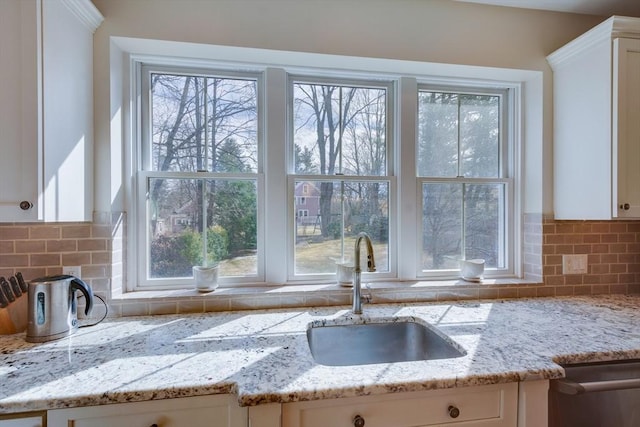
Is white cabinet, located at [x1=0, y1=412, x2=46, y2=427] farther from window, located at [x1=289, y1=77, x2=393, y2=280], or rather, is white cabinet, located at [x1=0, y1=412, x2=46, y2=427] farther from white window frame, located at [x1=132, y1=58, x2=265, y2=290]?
window, located at [x1=289, y1=77, x2=393, y2=280]

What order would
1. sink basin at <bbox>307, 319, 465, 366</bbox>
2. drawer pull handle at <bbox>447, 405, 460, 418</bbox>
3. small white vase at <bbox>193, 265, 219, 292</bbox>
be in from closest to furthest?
drawer pull handle at <bbox>447, 405, 460, 418</bbox>
sink basin at <bbox>307, 319, 465, 366</bbox>
small white vase at <bbox>193, 265, 219, 292</bbox>

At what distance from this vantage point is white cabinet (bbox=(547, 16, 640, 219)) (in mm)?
1392

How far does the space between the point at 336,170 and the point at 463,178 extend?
803 mm

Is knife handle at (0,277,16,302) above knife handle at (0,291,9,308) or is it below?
above

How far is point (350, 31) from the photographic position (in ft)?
5.08

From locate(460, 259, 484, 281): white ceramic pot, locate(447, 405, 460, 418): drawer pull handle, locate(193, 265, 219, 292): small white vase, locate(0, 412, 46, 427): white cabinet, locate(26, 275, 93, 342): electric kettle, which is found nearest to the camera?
locate(0, 412, 46, 427): white cabinet

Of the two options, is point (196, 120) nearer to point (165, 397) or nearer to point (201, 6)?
point (201, 6)

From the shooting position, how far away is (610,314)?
1436mm

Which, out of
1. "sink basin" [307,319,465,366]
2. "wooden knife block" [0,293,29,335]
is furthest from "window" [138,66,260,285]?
"sink basin" [307,319,465,366]

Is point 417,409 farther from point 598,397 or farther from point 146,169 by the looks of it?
point 146,169

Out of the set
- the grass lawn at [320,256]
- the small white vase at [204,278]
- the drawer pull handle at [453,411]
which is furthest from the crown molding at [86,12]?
the drawer pull handle at [453,411]

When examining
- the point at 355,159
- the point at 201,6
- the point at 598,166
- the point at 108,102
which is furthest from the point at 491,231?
the point at 108,102

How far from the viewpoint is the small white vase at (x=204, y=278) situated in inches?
60.1

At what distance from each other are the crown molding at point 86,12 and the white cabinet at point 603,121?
7.60 ft
